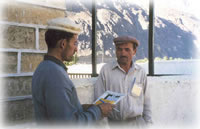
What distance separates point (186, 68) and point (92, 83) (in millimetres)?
10981

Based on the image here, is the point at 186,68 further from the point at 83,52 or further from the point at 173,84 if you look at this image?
the point at 83,52

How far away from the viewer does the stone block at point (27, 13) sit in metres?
2.16

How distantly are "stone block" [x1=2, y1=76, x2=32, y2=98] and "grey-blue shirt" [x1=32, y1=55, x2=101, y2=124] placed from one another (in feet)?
3.03

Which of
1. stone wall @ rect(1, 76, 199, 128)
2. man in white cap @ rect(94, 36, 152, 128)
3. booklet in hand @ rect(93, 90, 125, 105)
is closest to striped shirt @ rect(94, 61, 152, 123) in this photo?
man in white cap @ rect(94, 36, 152, 128)

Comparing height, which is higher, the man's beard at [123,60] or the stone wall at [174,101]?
the man's beard at [123,60]

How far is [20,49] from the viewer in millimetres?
2240

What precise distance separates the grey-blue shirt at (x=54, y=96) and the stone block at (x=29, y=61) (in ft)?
3.29

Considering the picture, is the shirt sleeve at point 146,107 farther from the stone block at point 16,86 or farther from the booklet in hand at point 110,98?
the stone block at point 16,86

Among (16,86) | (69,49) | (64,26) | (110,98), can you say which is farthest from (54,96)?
(16,86)

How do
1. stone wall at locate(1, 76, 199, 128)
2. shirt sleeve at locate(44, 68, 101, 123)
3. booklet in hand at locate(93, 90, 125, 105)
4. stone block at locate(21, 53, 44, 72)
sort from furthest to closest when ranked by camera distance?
stone wall at locate(1, 76, 199, 128) → stone block at locate(21, 53, 44, 72) → booklet in hand at locate(93, 90, 125, 105) → shirt sleeve at locate(44, 68, 101, 123)

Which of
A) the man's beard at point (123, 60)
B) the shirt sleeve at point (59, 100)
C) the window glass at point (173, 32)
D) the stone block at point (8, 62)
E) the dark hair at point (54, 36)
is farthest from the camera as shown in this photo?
the window glass at point (173, 32)

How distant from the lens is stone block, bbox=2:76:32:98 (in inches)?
83.5

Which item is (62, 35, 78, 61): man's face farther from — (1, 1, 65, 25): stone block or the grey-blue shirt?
(1, 1, 65, 25): stone block

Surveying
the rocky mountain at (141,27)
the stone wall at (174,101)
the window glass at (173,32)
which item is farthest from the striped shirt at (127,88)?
the window glass at (173,32)
